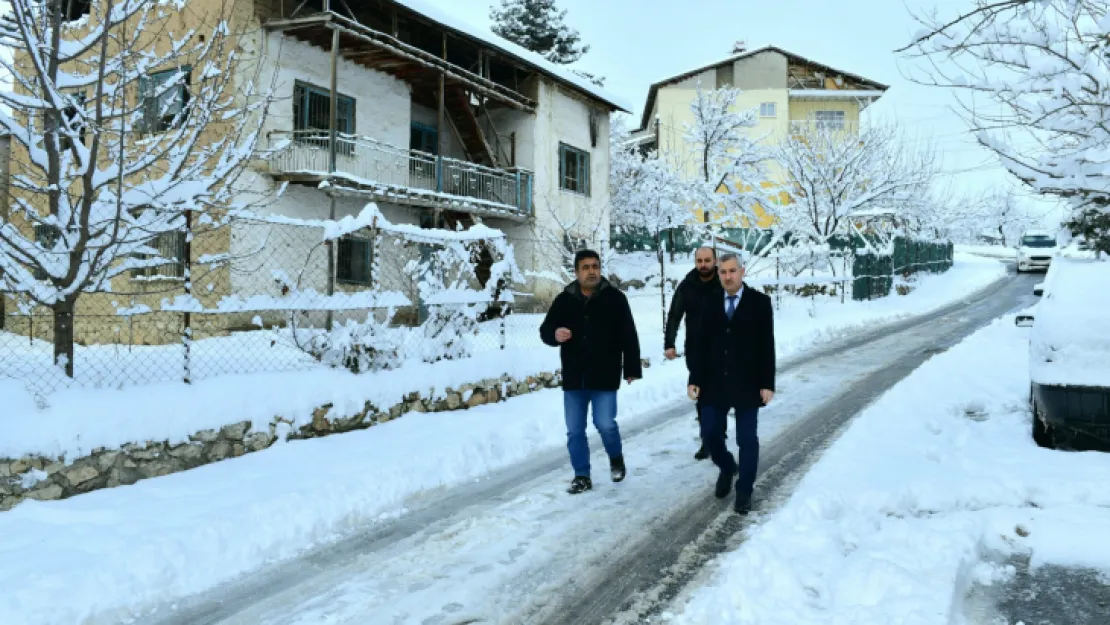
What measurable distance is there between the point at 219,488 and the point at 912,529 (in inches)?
192

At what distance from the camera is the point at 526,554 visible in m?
4.14

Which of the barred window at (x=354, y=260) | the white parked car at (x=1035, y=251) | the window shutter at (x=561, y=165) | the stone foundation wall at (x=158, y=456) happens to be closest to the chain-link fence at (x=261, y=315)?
the stone foundation wall at (x=158, y=456)

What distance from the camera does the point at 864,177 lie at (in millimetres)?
23594

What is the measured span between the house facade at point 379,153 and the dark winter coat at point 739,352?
4184mm

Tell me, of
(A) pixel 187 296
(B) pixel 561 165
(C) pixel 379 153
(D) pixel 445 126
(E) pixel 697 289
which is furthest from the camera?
(B) pixel 561 165

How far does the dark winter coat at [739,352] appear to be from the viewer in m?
4.79

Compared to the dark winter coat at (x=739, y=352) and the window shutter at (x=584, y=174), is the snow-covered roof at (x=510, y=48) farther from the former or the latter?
the dark winter coat at (x=739, y=352)

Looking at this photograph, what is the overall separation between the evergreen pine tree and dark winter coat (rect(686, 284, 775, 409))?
33.5 m

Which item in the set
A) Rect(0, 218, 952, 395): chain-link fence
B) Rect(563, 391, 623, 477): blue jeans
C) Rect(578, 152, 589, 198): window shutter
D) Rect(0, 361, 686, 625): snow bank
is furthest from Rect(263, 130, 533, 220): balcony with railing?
Rect(563, 391, 623, 477): blue jeans

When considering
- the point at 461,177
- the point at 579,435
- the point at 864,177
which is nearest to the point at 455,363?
the point at 579,435

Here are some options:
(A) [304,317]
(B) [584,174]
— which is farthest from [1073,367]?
(B) [584,174]

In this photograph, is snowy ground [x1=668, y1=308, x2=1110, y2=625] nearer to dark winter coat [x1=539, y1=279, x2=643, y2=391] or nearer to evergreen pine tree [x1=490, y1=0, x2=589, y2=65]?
dark winter coat [x1=539, y1=279, x2=643, y2=391]

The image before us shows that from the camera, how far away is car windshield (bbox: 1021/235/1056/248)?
1471 inches

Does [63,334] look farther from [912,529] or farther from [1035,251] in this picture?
[1035,251]
